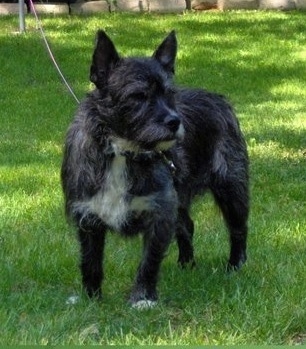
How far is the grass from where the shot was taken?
5.41m

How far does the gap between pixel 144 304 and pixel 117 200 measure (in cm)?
64

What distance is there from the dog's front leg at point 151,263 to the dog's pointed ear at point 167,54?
95cm

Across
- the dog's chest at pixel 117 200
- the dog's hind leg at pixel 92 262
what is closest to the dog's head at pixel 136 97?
the dog's chest at pixel 117 200

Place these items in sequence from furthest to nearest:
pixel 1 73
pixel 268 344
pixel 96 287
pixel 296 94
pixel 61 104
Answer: pixel 1 73 → pixel 296 94 → pixel 61 104 → pixel 96 287 → pixel 268 344

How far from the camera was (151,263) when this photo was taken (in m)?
5.89

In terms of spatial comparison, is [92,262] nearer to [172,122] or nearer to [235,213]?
[172,122]

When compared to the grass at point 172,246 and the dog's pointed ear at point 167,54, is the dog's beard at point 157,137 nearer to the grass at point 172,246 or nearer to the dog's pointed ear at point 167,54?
the dog's pointed ear at point 167,54

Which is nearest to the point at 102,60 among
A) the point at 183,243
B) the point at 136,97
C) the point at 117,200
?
the point at 136,97

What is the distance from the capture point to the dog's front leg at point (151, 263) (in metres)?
5.86

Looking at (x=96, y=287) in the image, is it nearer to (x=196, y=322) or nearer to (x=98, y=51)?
(x=196, y=322)

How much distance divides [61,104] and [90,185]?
859 cm

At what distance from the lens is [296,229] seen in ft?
25.6

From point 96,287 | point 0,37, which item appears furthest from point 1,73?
point 96,287

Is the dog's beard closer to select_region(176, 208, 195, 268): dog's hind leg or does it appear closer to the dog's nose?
the dog's nose
